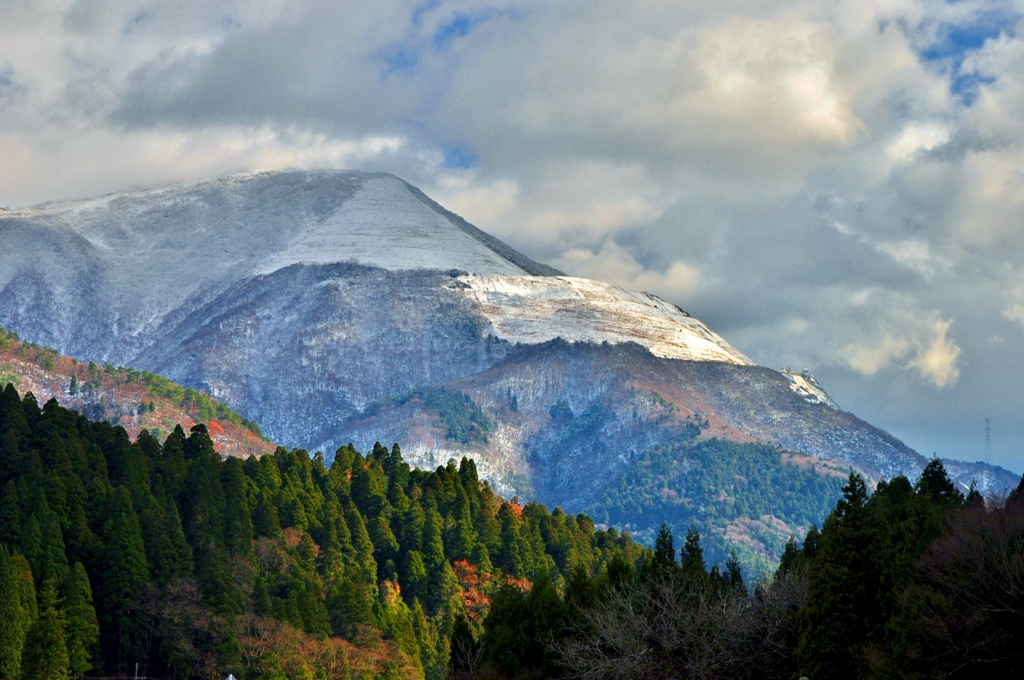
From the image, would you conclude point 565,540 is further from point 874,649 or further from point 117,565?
point 874,649

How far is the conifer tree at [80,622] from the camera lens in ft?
382

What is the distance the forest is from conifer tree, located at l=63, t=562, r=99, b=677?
0.60 ft

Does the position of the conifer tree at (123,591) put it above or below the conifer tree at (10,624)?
above

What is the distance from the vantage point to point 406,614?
509ft

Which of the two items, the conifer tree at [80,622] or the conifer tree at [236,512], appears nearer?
the conifer tree at [80,622]

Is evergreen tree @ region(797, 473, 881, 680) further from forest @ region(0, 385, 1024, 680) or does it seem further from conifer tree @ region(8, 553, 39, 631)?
conifer tree @ region(8, 553, 39, 631)

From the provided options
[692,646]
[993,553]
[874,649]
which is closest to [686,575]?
[692,646]

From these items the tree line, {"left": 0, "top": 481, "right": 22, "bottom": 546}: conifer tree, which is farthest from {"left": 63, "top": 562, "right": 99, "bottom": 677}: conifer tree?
{"left": 0, "top": 481, "right": 22, "bottom": 546}: conifer tree

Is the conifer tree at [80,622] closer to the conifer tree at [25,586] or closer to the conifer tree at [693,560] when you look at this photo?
the conifer tree at [25,586]

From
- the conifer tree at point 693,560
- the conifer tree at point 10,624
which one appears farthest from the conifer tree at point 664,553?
the conifer tree at point 10,624

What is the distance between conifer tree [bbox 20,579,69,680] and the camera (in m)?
110

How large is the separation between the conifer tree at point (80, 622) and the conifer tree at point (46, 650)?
6.76 feet

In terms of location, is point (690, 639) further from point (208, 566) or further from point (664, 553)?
point (208, 566)

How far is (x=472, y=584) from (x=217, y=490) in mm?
33145
